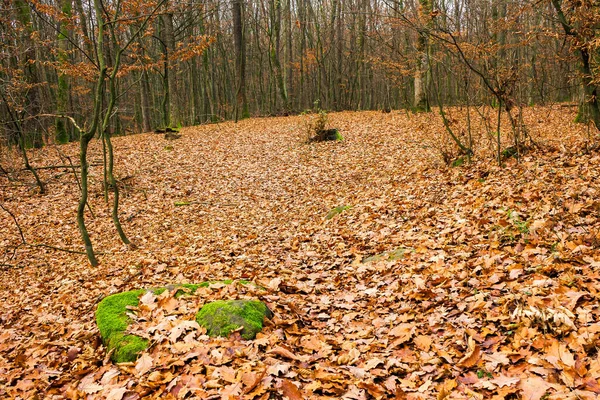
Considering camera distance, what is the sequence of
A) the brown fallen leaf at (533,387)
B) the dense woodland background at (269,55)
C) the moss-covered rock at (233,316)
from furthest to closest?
the dense woodland background at (269,55) < the moss-covered rock at (233,316) < the brown fallen leaf at (533,387)

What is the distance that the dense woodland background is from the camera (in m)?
7.79

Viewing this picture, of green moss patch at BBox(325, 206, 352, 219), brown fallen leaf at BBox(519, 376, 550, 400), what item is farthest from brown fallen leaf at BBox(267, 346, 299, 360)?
green moss patch at BBox(325, 206, 352, 219)

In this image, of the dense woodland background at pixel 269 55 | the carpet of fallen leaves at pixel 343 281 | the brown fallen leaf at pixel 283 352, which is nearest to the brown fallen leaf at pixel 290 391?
the carpet of fallen leaves at pixel 343 281

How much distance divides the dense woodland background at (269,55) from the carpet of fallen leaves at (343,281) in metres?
1.95

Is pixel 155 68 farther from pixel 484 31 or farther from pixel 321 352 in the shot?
pixel 321 352

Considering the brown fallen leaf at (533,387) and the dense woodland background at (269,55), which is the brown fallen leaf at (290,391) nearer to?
the brown fallen leaf at (533,387)

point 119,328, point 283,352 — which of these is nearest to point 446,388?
point 283,352

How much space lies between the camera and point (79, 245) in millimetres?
8953

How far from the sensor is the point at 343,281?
543 centimetres

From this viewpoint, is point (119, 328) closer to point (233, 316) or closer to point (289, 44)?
point (233, 316)

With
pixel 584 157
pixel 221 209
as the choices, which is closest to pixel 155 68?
pixel 221 209

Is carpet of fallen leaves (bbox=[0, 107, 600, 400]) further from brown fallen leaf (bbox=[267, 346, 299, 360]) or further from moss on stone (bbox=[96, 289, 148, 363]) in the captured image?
moss on stone (bbox=[96, 289, 148, 363])

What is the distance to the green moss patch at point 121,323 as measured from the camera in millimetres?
3698

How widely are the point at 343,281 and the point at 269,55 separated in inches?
938
